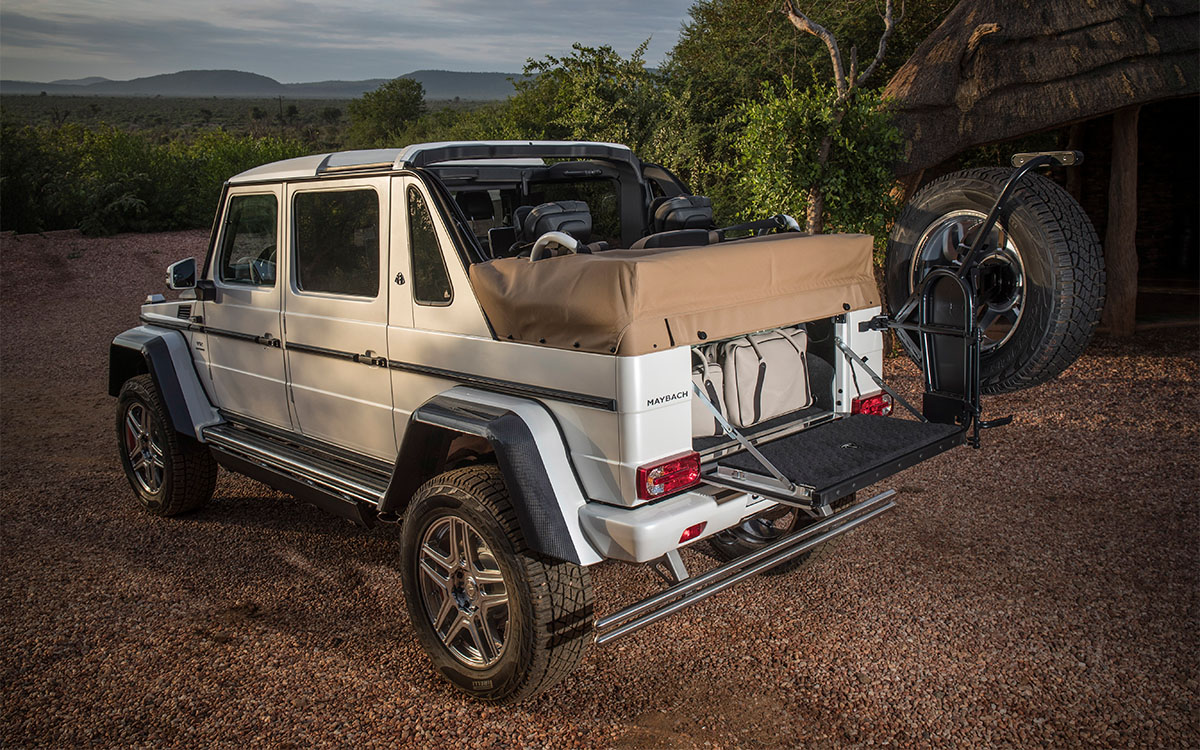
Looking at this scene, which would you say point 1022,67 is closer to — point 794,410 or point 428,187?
point 794,410

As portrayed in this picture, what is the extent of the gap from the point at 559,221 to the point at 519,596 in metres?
1.58

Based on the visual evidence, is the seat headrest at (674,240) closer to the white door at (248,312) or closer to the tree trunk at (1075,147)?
the white door at (248,312)

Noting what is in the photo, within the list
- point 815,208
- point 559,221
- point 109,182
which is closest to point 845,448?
point 559,221

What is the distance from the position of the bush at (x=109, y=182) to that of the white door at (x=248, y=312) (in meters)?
18.1

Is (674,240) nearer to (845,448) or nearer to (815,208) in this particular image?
(845,448)

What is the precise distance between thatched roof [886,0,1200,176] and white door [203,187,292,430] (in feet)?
23.6

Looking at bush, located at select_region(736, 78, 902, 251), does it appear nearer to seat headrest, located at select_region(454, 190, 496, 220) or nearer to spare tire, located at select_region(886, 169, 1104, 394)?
spare tire, located at select_region(886, 169, 1104, 394)

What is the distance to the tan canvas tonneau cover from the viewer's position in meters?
3.03

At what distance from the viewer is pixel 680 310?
10.4ft

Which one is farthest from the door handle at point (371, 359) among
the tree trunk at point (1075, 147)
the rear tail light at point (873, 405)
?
the tree trunk at point (1075, 147)

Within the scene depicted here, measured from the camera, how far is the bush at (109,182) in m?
20.2

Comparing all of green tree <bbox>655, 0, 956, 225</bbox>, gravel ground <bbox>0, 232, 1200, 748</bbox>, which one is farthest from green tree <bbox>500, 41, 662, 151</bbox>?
gravel ground <bbox>0, 232, 1200, 748</bbox>

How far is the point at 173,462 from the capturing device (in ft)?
17.9

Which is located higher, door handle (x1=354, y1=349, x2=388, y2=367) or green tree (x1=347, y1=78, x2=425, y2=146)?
green tree (x1=347, y1=78, x2=425, y2=146)
